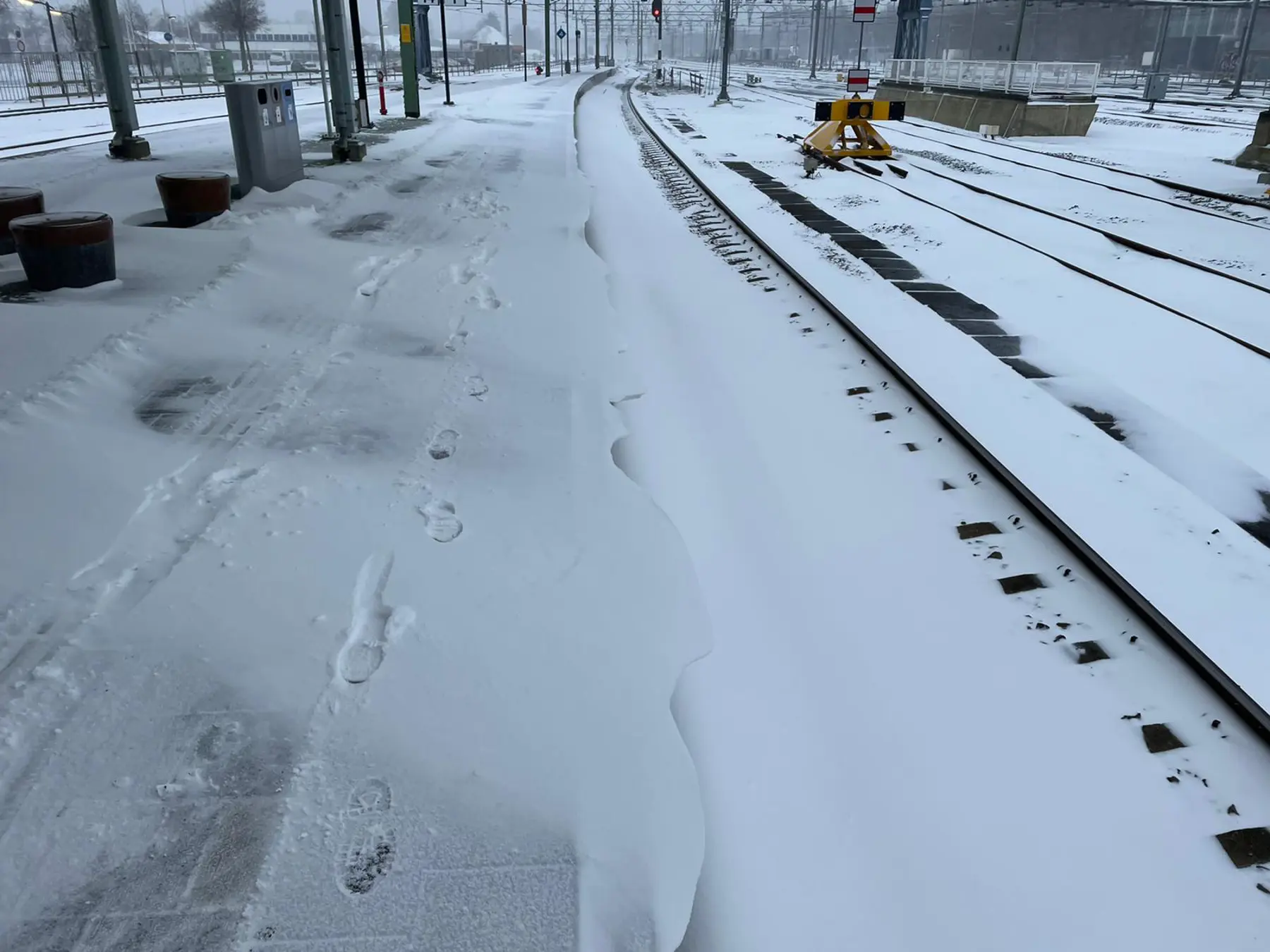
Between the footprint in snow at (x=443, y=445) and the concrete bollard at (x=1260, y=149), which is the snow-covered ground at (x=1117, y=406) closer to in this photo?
the footprint in snow at (x=443, y=445)

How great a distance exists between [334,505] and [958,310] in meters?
6.35

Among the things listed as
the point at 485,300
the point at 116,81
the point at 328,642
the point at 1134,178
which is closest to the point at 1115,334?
the point at 485,300

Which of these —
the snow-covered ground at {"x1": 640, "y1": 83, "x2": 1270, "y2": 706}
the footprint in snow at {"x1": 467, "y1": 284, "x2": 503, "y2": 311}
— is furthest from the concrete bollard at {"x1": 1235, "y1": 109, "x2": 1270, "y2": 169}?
the footprint in snow at {"x1": 467, "y1": 284, "x2": 503, "y2": 311}

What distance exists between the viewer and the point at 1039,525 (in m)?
4.58

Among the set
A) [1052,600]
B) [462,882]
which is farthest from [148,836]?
[1052,600]

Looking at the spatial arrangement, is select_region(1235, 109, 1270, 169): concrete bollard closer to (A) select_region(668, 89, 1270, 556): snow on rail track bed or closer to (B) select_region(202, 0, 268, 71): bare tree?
(A) select_region(668, 89, 1270, 556): snow on rail track bed

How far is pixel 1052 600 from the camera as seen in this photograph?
4023mm

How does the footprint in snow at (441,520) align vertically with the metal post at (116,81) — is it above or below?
below

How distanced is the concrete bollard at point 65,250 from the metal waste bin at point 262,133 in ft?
14.2

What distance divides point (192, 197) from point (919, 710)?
31.2ft

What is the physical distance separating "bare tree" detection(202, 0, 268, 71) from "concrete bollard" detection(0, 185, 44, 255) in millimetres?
49205

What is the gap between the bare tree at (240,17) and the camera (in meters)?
52.7

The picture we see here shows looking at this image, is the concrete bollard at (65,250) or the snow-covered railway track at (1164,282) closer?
the concrete bollard at (65,250)

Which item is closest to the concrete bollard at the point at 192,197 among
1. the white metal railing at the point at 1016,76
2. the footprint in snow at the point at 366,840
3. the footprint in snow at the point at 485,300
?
the footprint in snow at the point at 485,300
